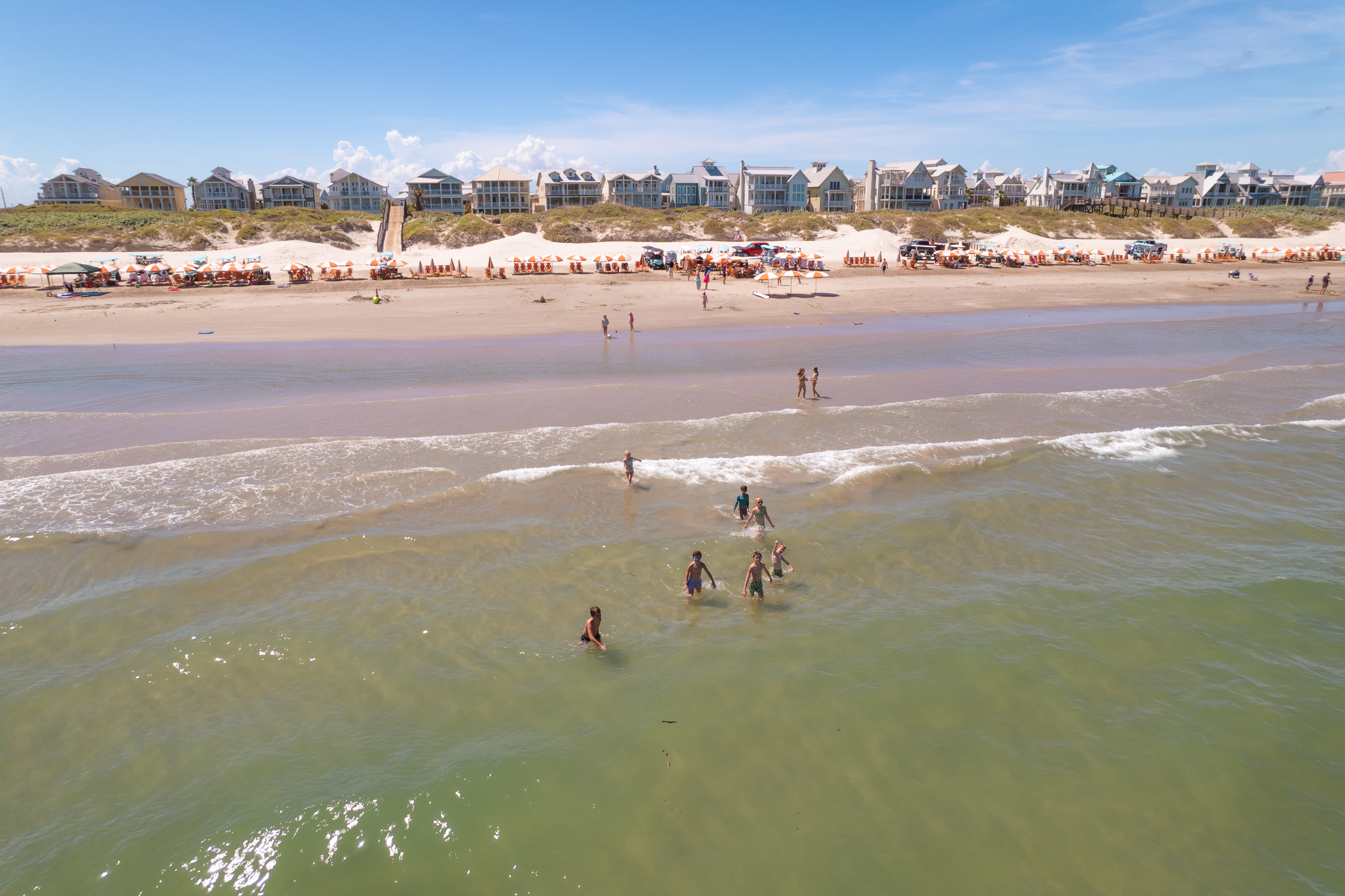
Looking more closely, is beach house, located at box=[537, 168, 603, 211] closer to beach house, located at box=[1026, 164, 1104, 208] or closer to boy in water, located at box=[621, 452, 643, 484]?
beach house, located at box=[1026, 164, 1104, 208]

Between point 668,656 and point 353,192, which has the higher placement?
point 353,192

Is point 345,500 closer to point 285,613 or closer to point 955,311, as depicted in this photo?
point 285,613

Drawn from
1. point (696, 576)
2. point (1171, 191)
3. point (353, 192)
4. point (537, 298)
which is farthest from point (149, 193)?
point (1171, 191)

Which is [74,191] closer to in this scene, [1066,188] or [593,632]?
[593,632]

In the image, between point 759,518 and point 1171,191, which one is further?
point 1171,191

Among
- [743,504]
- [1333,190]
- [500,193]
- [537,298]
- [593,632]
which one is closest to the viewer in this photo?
[593,632]

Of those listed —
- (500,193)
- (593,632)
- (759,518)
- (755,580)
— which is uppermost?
(500,193)

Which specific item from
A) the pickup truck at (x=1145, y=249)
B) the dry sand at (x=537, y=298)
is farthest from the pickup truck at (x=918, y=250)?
the pickup truck at (x=1145, y=249)
